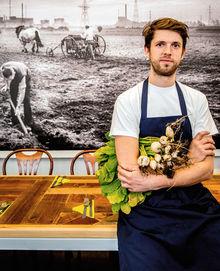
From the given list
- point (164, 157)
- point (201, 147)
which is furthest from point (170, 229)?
point (201, 147)

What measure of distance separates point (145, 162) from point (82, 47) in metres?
2.87

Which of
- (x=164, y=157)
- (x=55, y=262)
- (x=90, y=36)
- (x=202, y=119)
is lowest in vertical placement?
(x=55, y=262)

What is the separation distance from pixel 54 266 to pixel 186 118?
5.83 ft

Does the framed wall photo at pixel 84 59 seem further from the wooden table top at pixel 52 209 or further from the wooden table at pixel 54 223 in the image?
the wooden table at pixel 54 223

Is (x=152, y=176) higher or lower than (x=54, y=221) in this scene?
higher

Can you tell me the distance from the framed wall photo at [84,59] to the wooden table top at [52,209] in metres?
1.48

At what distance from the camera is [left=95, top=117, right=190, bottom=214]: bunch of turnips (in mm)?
1576

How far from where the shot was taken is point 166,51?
1.72 meters

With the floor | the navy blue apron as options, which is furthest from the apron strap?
the floor

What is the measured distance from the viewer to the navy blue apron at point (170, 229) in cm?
154

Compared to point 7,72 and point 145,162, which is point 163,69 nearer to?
point 145,162

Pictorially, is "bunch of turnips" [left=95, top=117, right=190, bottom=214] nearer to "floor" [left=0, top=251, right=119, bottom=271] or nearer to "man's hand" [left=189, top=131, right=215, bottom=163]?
"man's hand" [left=189, top=131, right=215, bottom=163]

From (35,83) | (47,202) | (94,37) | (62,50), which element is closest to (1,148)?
(35,83)

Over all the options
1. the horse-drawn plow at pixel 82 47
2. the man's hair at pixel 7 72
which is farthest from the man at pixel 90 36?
the man's hair at pixel 7 72
